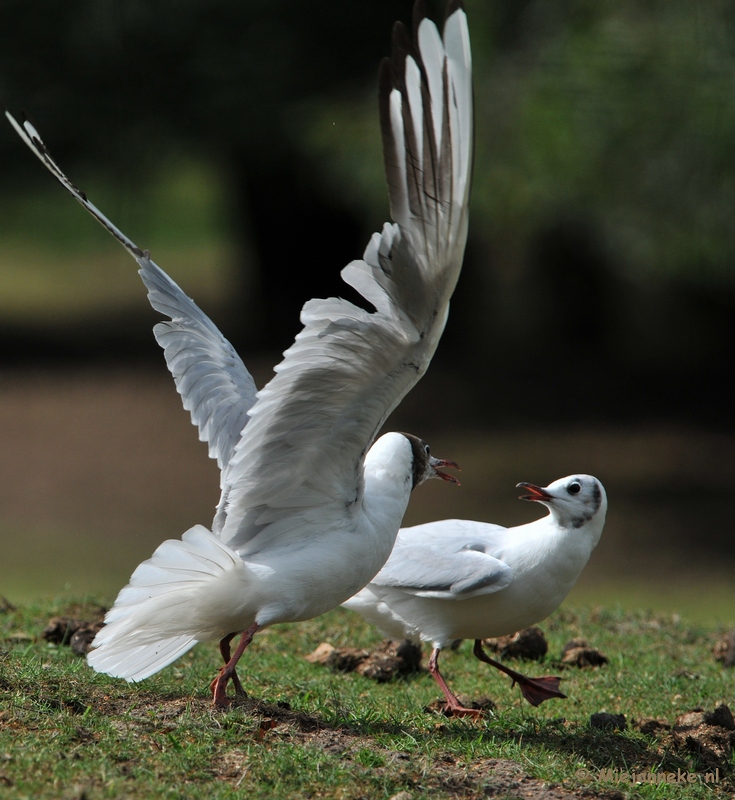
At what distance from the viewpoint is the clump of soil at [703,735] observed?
4.46 m

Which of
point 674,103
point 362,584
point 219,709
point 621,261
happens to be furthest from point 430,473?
point 621,261

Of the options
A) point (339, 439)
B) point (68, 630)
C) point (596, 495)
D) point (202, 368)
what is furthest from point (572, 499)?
point (68, 630)

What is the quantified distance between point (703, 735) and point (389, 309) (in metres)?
2.16

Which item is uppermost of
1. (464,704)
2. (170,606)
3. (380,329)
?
(380,329)

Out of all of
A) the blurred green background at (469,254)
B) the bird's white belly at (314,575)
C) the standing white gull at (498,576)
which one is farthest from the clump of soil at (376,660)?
the blurred green background at (469,254)

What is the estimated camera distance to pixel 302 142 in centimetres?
1485

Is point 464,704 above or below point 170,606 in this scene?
below

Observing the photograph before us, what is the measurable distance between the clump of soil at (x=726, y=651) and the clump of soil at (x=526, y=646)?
3.35ft

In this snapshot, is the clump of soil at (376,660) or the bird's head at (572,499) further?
the clump of soil at (376,660)

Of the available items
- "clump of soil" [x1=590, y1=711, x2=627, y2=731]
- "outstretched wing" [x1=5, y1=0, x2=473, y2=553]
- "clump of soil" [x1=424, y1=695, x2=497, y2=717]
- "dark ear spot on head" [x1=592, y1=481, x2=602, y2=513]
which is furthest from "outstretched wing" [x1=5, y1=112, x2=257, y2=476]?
"clump of soil" [x1=590, y1=711, x2=627, y2=731]

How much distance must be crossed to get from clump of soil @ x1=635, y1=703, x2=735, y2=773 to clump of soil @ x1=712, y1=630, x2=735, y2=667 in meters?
1.64

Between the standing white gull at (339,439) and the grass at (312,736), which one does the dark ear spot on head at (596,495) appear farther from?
the grass at (312,736)

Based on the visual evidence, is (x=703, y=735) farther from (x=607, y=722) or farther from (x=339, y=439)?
(x=339, y=439)

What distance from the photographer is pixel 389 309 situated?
3934 millimetres
